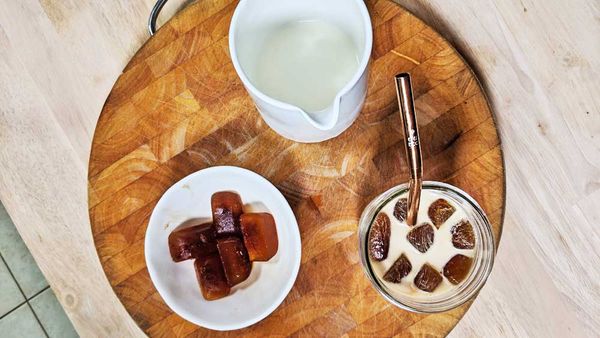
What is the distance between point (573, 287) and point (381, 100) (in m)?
0.50

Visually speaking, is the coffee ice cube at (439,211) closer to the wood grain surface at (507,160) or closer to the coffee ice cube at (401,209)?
the coffee ice cube at (401,209)

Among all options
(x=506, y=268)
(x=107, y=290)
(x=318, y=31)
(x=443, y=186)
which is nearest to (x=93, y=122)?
(x=107, y=290)

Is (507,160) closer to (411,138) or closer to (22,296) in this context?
(411,138)

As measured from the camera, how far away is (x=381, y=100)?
0.86 m

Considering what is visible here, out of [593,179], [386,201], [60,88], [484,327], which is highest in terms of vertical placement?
[60,88]

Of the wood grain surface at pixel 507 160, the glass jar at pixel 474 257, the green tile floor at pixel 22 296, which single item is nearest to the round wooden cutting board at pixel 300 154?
the glass jar at pixel 474 257

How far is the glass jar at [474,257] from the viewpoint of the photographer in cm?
79

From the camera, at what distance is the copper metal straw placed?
691 mm

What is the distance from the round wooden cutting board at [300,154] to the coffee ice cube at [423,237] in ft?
0.26

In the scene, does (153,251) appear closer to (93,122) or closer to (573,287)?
(93,122)

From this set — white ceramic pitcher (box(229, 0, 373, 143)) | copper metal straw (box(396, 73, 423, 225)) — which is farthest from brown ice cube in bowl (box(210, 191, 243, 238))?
copper metal straw (box(396, 73, 423, 225))

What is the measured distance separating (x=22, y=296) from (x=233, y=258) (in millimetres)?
749

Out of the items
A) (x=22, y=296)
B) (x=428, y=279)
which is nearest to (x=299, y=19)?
(x=428, y=279)

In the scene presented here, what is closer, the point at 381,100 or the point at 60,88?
the point at 381,100
